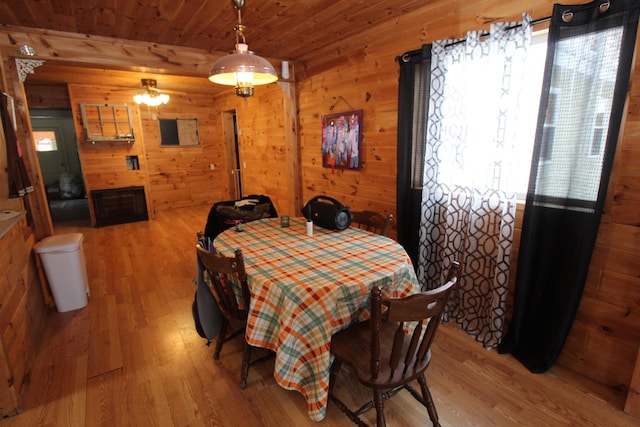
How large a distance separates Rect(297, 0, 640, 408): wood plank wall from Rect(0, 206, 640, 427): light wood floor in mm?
248

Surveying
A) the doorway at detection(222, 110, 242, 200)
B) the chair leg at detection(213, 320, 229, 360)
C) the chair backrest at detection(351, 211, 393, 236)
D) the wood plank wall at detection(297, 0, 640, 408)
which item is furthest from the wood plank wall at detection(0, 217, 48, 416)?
the doorway at detection(222, 110, 242, 200)

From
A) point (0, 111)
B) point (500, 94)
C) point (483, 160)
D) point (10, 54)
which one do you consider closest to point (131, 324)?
point (0, 111)

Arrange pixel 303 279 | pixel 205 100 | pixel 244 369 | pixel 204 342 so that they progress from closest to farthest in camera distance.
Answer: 1. pixel 303 279
2. pixel 244 369
3. pixel 204 342
4. pixel 205 100

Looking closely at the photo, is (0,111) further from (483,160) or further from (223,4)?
(483,160)

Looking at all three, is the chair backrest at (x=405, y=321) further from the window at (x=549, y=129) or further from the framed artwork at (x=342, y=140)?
the framed artwork at (x=342, y=140)

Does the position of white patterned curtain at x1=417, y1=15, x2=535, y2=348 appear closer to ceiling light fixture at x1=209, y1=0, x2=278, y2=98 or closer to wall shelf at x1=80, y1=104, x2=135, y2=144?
ceiling light fixture at x1=209, y1=0, x2=278, y2=98

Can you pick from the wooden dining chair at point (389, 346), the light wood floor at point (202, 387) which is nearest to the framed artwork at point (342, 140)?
the light wood floor at point (202, 387)

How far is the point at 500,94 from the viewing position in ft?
6.49

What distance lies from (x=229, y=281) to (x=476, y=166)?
1.78m

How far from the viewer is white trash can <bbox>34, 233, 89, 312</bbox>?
266 cm

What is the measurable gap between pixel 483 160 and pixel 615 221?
0.77 metres

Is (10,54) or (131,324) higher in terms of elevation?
(10,54)

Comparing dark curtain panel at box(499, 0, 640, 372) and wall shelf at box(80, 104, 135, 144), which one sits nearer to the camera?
dark curtain panel at box(499, 0, 640, 372)

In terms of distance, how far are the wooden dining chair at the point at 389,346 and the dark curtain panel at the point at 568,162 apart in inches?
35.4
